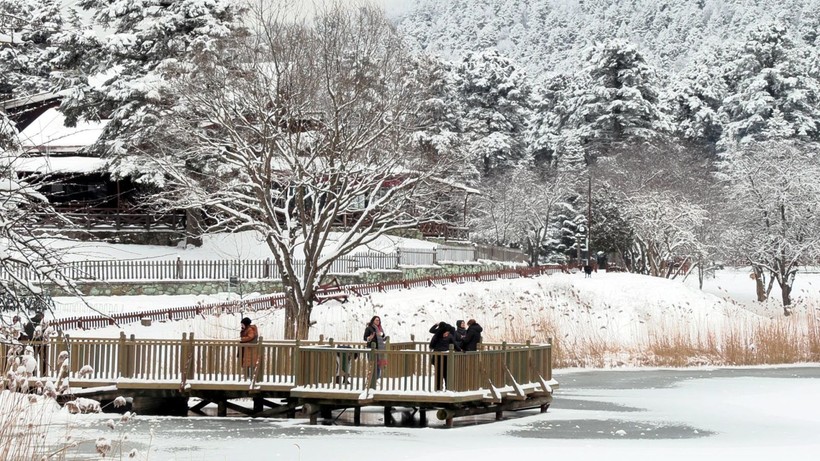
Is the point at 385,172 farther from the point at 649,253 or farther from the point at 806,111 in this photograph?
the point at 806,111

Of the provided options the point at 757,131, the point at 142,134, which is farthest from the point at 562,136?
the point at 142,134

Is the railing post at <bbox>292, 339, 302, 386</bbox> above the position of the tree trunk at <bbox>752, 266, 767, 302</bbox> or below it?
below

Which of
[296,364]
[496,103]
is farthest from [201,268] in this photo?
[496,103]

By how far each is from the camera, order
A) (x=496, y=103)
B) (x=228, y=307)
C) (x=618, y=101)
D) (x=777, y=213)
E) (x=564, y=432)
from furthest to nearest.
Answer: (x=496, y=103) < (x=618, y=101) < (x=777, y=213) < (x=228, y=307) < (x=564, y=432)

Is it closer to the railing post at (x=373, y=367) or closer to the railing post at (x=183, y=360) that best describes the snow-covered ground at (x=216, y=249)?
the railing post at (x=183, y=360)

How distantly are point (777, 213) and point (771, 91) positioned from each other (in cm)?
3007

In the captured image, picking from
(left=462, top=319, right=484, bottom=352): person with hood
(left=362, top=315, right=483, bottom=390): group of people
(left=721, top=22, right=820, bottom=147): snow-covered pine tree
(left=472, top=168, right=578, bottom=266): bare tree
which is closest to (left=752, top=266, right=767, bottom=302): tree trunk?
(left=472, top=168, right=578, bottom=266): bare tree

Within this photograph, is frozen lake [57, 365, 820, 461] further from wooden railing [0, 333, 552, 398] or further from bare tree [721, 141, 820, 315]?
bare tree [721, 141, 820, 315]

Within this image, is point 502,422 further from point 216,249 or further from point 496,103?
point 496,103

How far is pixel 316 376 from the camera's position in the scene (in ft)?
77.4

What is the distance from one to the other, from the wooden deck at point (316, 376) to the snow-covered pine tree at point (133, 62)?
21453mm

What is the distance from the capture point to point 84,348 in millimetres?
24719

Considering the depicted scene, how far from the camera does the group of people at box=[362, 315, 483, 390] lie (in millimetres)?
23094

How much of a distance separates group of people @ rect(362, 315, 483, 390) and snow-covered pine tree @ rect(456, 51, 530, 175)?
66.6 m
